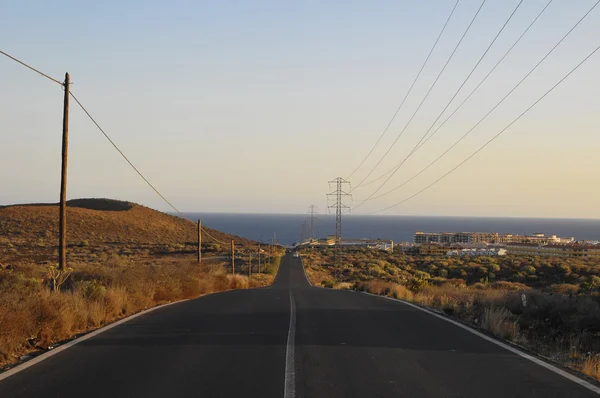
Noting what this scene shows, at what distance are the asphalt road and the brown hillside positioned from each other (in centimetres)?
6385

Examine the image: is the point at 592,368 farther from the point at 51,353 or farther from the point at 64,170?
the point at 64,170

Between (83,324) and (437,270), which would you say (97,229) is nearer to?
(437,270)

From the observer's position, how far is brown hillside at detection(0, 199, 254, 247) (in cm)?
8181

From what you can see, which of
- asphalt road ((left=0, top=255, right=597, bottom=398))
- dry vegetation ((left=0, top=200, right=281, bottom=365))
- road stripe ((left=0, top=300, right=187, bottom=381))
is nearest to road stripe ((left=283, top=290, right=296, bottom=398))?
asphalt road ((left=0, top=255, right=597, bottom=398))

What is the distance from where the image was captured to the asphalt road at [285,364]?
293 inches

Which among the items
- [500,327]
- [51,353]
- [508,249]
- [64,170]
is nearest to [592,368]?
[500,327]

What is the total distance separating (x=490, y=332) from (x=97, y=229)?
89126 mm

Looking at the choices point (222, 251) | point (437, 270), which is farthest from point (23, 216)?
point (437, 270)

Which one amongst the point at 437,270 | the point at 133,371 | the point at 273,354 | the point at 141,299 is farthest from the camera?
the point at 437,270

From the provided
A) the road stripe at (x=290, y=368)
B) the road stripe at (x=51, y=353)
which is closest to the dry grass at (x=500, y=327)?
the road stripe at (x=290, y=368)

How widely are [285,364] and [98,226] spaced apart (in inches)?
3679

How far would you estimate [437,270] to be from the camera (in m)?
65.8

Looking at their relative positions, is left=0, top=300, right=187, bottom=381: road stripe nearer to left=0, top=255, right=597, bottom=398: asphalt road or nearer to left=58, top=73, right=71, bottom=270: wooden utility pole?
left=0, top=255, right=597, bottom=398: asphalt road

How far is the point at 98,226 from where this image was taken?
96750mm
